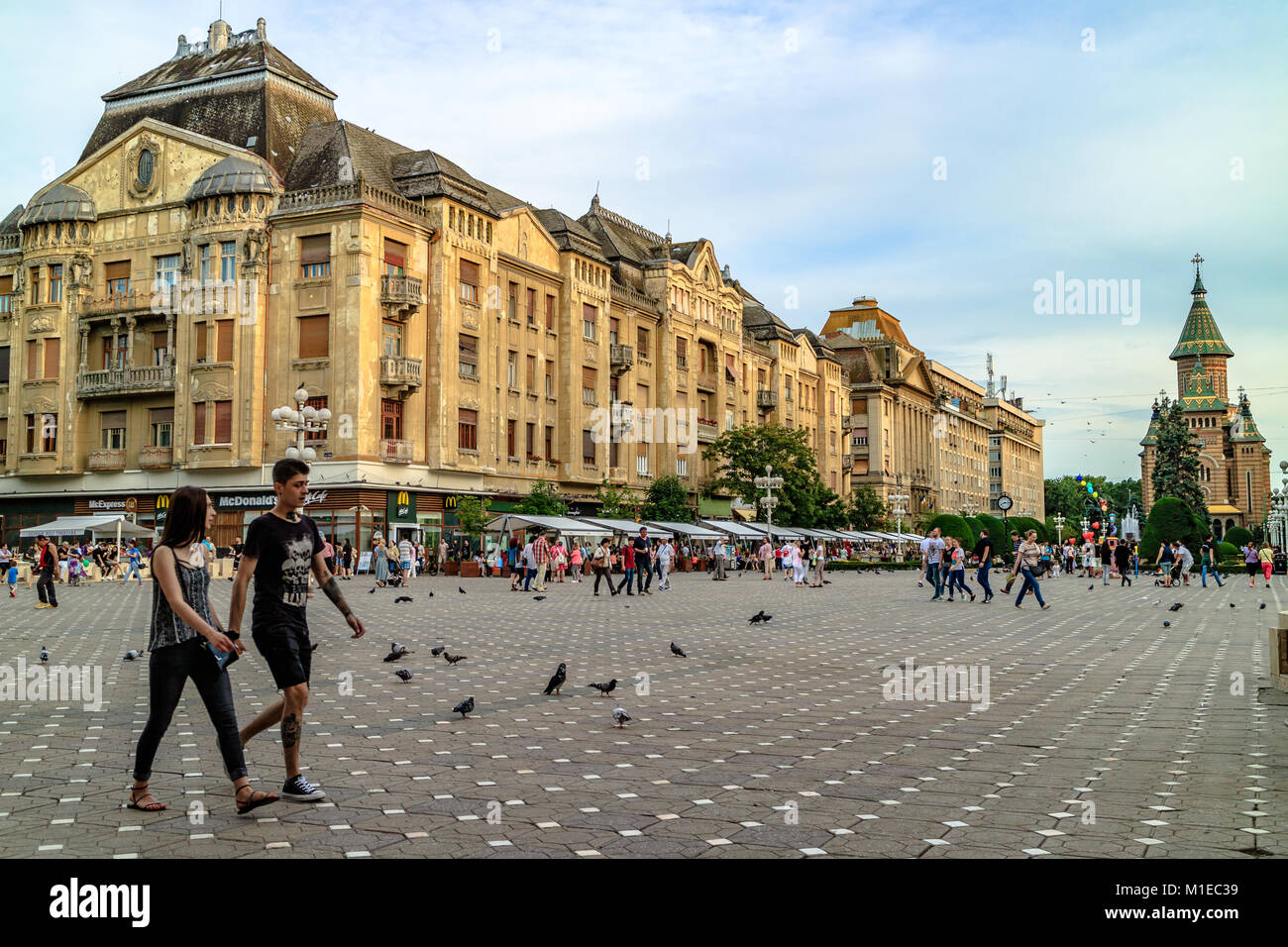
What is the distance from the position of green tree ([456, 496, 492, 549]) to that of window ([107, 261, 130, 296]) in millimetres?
18493

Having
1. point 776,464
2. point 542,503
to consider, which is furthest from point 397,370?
point 776,464

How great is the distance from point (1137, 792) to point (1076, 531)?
16470 cm

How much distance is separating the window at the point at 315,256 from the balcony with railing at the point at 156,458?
403 inches

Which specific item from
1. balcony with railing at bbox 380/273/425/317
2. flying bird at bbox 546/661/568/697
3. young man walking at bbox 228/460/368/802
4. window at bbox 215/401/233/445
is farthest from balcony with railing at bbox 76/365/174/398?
young man walking at bbox 228/460/368/802

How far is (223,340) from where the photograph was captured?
1869 inches

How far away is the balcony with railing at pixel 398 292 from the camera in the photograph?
4566 centimetres

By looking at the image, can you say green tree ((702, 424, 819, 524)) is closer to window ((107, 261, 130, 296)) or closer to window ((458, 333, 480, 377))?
window ((458, 333, 480, 377))

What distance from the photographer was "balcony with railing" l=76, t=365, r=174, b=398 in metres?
48.4

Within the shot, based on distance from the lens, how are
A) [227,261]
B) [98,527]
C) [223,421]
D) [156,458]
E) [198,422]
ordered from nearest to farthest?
[98,527] < [227,261] < [223,421] < [198,422] < [156,458]

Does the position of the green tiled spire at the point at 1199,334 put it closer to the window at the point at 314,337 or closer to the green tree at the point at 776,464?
the green tree at the point at 776,464

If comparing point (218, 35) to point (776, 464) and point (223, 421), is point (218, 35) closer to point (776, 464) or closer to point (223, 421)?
point (223, 421)

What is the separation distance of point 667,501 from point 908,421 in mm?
59714
